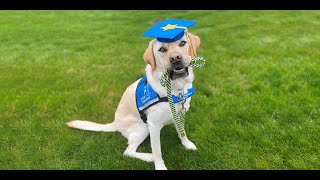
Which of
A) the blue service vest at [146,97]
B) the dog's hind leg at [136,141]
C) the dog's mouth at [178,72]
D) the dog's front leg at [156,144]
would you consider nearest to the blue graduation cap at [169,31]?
the dog's mouth at [178,72]

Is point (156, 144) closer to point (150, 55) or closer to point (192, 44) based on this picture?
point (150, 55)

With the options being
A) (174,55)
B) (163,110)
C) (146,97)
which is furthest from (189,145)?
(174,55)

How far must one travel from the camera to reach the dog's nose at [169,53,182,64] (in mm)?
3217

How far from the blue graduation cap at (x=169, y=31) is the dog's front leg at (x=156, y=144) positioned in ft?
3.14

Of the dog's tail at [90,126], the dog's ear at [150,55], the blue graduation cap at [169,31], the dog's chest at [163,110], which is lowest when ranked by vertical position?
the dog's tail at [90,126]

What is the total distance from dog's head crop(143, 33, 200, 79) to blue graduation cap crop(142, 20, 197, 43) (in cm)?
5

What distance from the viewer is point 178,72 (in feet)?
11.2

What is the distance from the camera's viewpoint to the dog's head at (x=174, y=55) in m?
3.26

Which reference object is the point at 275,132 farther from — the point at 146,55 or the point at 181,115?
the point at 146,55

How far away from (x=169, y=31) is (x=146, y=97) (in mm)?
799

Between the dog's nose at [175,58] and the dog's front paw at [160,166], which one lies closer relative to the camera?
the dog's nose at [175,58]

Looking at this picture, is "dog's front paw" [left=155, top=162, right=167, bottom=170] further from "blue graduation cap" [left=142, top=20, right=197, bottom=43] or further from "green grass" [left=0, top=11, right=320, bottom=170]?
"blue graduation cap" [left=142, top=20, right=197, bottom=43]

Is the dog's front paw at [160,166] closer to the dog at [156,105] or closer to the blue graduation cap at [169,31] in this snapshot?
the dog at [156,105]
